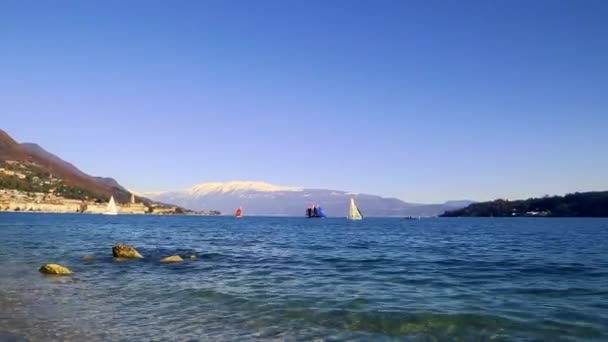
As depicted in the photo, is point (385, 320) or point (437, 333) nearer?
point (437, 333)

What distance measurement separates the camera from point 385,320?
704 inches

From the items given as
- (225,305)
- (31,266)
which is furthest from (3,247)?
(225,305)

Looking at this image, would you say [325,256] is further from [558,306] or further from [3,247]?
[3,247]

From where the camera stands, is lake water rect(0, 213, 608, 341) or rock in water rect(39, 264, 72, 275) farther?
rock in water rect(39, 264, 72, 275)

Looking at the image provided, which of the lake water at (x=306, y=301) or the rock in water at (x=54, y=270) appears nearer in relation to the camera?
the lake water at (x=306, y=301)

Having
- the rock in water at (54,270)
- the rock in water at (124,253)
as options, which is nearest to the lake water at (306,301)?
the rock in water at (54,270)

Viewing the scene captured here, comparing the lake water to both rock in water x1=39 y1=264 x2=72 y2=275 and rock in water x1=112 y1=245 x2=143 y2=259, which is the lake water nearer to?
rock in water x1=39 y1=264 x2=72 y2=275

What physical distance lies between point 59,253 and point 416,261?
30.6 meters

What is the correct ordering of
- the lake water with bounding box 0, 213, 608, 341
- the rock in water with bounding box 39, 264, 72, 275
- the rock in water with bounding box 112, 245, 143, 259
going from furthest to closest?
the rock in water with bounding box 112, 245, 143, 259
the rock in water with bounding box 39, 264, 72, 275
the lake water with bounding box 0, 213, 608, 341

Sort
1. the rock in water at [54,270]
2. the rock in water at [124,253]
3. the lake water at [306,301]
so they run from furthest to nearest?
the rock in water at [124,253], the rock in water at [54,270], the lake water at [306,301]

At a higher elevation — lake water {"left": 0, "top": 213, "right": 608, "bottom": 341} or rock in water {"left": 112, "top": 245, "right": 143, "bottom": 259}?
rock in water {"left": 112, "top": 245, "right": 143, "bottom": 259}

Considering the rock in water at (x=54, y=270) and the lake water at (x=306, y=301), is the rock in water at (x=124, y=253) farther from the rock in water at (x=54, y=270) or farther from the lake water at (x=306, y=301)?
the rock in water at (x=54, y=270)

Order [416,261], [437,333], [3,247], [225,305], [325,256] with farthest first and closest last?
1. [3,247]
2. [325,256]
3. [416,261]
4. [225,305]
5. [437,333]

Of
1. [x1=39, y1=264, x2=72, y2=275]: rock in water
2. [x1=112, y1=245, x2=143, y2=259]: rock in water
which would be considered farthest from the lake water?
[x1=112, y1=245, x2=143, y2=259]: rock in water
